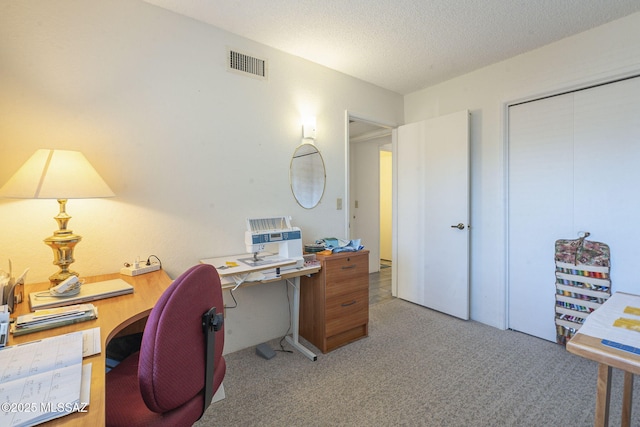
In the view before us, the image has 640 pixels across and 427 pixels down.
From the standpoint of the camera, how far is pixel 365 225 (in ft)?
16.1

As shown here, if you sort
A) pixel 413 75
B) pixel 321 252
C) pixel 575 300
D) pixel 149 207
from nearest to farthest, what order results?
pixel 149 207 → pixel 575 300 → pixel 321 252 → pixel 413 75

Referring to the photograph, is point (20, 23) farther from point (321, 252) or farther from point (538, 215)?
point (538, 215)

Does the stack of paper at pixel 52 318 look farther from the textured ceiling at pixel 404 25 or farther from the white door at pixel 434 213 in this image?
the white door at pixel 434 213

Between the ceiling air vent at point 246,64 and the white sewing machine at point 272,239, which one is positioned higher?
the ceiling air vent at point 246,64

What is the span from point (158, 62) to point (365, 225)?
3643mm

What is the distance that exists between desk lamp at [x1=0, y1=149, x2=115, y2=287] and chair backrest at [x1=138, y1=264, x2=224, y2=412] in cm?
94

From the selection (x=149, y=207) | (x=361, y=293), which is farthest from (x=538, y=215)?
(x=149, y=207)

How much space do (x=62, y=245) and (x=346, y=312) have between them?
6.41 feet

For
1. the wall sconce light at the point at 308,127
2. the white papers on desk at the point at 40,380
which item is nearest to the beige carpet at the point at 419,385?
the white papers on desk at the point at 40,380

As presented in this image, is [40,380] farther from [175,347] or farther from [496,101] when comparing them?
[496,101]

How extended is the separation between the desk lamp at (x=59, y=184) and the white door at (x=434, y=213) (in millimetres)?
2937

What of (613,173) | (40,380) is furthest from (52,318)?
(613,173)

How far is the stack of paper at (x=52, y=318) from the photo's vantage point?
1046mm

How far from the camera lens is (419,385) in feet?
6.45
